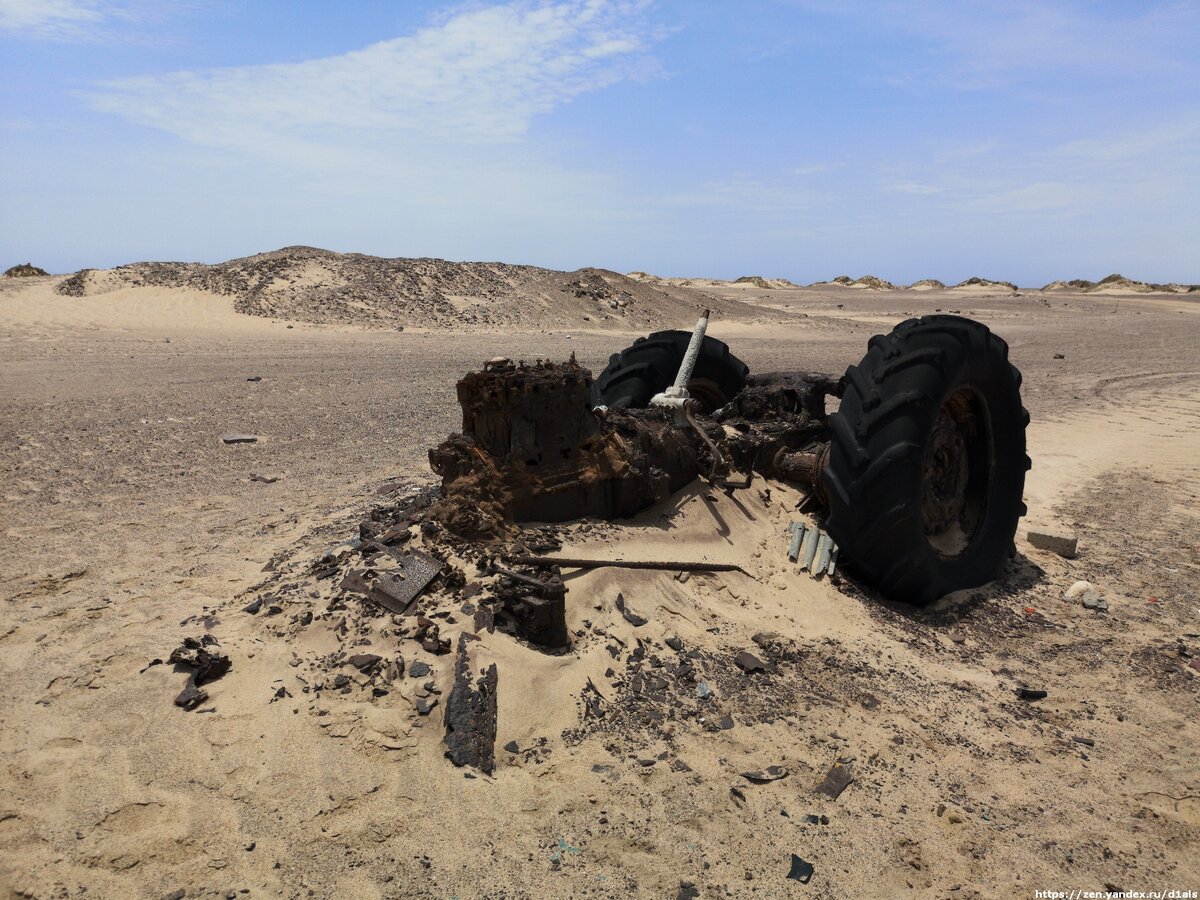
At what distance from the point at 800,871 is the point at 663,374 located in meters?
4.25

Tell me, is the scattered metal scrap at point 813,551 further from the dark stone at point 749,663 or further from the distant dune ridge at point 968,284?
the distant dune ridge at point 968,284

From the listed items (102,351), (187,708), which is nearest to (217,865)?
(187,708)

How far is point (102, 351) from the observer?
15602 millimetres

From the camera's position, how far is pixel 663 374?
629cm

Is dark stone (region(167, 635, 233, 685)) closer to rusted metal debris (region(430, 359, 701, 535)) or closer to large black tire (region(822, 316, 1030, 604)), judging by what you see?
rusted metal debris (region(430, 359, 701, 535))

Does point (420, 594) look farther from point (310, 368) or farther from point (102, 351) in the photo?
point (102, 351)

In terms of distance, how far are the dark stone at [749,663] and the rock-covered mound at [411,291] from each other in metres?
19.9

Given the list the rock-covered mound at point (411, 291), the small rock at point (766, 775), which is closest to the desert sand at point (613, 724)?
the small rock at point (766, 775)

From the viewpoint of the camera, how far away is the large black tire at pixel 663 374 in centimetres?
625

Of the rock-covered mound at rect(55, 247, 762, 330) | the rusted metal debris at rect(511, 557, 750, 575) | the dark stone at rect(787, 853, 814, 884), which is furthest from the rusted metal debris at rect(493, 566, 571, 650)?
the rock-covered mound at rect(55, 247, 762, 330)

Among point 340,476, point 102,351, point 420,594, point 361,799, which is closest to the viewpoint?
point 361,799

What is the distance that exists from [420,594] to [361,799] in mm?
1070

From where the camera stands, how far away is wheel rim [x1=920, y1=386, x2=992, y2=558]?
4.88m

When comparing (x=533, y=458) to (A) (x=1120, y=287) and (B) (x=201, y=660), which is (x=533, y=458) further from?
(A) (x=1120, y=287)
